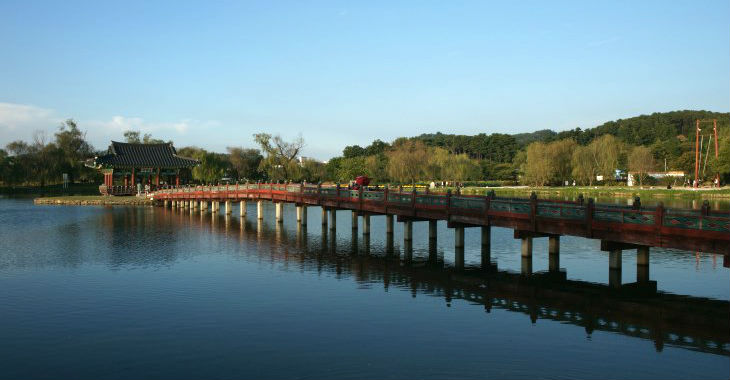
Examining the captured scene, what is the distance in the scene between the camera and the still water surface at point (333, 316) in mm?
15164

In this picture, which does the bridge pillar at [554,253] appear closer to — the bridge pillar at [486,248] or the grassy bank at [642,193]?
the bridge pillar at [486,248]

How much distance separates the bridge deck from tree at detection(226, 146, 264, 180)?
91.1 meters

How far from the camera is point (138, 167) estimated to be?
8656 centimetres

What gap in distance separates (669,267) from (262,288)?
64.2 ft

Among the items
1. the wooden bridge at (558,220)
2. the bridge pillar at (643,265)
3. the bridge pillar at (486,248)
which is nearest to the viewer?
the wooden bridge at (558,220)

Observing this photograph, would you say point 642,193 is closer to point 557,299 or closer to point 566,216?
point 566,216

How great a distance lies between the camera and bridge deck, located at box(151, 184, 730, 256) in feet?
65.6

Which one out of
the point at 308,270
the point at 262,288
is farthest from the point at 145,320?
the point at 308,270

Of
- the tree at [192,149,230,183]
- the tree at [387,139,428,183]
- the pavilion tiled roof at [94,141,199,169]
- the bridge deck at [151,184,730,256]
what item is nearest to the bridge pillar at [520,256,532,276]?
the bridge deck at [151,184,730,256]

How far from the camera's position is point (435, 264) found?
100 feet

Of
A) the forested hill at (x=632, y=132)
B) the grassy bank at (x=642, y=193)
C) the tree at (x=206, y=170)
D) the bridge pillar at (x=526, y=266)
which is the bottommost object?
the bridge pillar at (x=526, y=266)

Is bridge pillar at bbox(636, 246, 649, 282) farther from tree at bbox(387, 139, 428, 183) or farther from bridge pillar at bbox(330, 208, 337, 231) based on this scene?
tree at bbox(387, 139, 428, 183)

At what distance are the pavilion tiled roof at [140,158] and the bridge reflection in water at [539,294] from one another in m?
54.5

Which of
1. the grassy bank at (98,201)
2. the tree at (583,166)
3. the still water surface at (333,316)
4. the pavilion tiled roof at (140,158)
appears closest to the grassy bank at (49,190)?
the grassy bank at (98,201)
